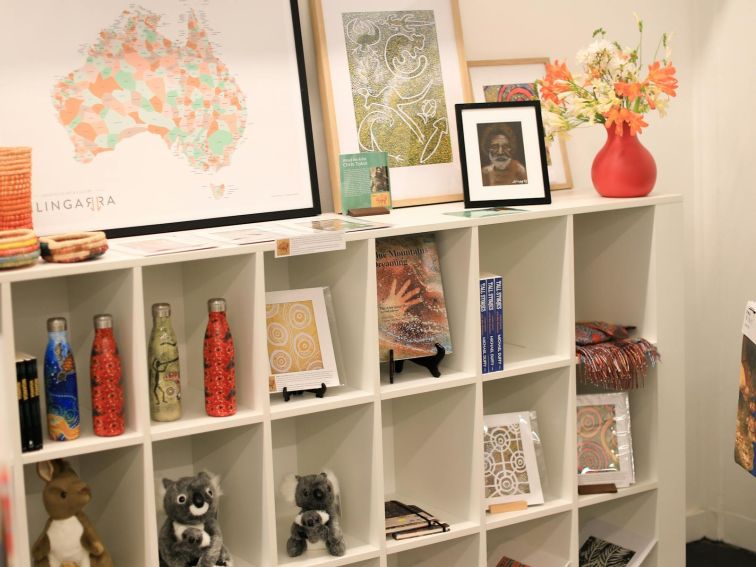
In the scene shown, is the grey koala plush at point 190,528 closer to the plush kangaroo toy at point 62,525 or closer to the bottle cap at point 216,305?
the plush kangaroo toy at point 62,525

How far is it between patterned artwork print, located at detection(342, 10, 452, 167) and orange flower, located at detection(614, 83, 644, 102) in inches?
18.7

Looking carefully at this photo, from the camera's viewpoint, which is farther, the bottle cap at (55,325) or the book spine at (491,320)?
the book spine at (491,320)

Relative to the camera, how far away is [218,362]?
2.15 m

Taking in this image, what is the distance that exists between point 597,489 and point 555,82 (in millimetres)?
1086

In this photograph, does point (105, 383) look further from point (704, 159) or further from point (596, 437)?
point (704, 159)

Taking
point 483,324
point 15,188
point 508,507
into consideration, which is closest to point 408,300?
point 483,324

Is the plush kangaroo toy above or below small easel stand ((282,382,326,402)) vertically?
below

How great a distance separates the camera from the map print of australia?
229 centimetres

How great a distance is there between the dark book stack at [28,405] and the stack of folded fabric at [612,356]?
1356 mm

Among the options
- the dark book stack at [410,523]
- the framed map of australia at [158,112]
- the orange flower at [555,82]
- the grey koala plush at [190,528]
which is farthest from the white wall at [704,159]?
the grey koala plush at [190,528]

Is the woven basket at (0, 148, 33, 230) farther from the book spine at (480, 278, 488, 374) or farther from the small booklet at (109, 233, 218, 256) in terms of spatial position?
the book spine at (480, 278, 488, 374)

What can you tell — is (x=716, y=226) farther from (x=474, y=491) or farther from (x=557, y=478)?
(x=474, y=491)

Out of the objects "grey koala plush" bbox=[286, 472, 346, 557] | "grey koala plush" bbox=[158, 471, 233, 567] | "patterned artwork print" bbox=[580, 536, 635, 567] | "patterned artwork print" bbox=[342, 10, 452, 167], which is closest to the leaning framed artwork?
"patterned artwork print" bbox=[342, 10, 452, 167]

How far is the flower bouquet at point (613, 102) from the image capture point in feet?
8.36
